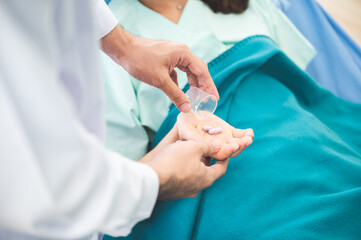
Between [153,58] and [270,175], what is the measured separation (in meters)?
0.42

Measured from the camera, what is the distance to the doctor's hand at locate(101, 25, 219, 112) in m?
0.66

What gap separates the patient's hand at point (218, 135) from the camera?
1.97 ft

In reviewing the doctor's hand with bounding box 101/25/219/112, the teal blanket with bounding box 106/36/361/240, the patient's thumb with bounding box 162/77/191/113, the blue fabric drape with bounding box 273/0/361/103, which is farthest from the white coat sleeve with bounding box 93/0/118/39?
the blue fabric drape with bounding box 273/0/361/103

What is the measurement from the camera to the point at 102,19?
63cm

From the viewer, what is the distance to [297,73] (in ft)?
3.23

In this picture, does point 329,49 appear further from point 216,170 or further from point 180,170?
point 180,170

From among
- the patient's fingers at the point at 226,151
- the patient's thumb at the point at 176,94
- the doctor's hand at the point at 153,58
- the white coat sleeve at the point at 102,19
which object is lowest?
the patient's fingers at the point at 226,151

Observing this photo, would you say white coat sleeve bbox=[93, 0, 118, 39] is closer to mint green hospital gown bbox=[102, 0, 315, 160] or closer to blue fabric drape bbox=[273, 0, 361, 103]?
mint green hospital gown bbox=[102, 0, 315, 160]

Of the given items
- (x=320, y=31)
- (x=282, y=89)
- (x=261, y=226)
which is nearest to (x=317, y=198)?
(x=261, y=226)

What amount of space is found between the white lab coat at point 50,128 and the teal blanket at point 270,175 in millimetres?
354

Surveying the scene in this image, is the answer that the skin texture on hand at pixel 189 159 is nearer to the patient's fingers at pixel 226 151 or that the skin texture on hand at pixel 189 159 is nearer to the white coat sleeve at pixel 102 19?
the patient's fingers at pixel 226 151

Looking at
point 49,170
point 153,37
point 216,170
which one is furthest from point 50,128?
point 153,37

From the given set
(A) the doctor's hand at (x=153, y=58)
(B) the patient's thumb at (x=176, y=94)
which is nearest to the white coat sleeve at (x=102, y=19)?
(A) the doctor's hand at (x=153, y=58)

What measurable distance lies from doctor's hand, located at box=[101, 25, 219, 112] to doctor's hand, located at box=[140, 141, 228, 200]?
0.18 m
